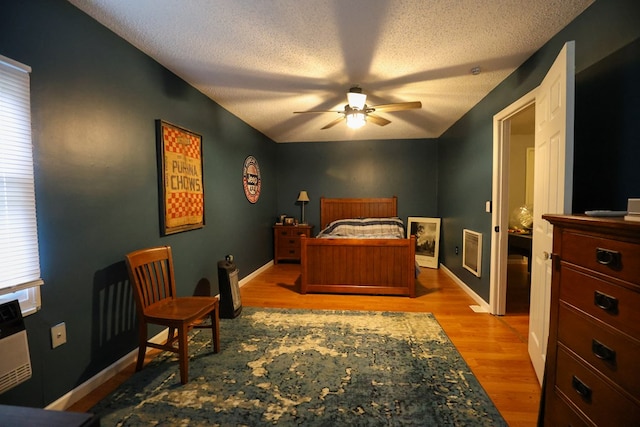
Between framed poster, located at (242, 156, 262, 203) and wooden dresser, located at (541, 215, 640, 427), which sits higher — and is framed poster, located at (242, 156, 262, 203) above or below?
above

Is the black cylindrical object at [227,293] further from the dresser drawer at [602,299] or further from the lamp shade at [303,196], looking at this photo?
the lamp shade at [303,196]

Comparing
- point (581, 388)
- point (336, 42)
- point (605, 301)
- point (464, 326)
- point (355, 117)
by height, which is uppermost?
point (336, 42)

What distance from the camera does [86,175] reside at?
1735mm

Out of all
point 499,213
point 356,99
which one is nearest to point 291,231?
point 356,99

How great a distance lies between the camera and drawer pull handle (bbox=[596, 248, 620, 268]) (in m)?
0.90

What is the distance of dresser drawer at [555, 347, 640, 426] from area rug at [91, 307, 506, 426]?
0.57 meters

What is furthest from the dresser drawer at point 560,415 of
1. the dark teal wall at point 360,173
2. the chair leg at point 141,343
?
the dark teal wall at point 360,173

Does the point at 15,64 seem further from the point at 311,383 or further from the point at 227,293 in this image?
the point at 311,383

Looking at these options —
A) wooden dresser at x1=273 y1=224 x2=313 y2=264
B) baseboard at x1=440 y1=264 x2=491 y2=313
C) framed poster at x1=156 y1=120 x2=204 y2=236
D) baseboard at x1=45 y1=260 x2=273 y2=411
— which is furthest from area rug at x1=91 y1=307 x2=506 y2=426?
wooden dresser at x1=273 y1=224 x2=313 y2=264

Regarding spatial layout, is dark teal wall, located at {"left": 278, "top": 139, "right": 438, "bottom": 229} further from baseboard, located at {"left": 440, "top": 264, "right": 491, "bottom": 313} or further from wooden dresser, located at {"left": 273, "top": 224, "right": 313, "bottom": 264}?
baseboard, located at {"left": 440, "top": 264, "right": 491, "bottom": 313}

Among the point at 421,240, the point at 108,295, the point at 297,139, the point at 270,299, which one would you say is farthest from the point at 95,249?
the point at 421,240

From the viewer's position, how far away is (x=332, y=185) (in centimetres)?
552

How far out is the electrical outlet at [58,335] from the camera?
60.3 inches

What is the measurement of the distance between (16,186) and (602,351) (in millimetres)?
2596
